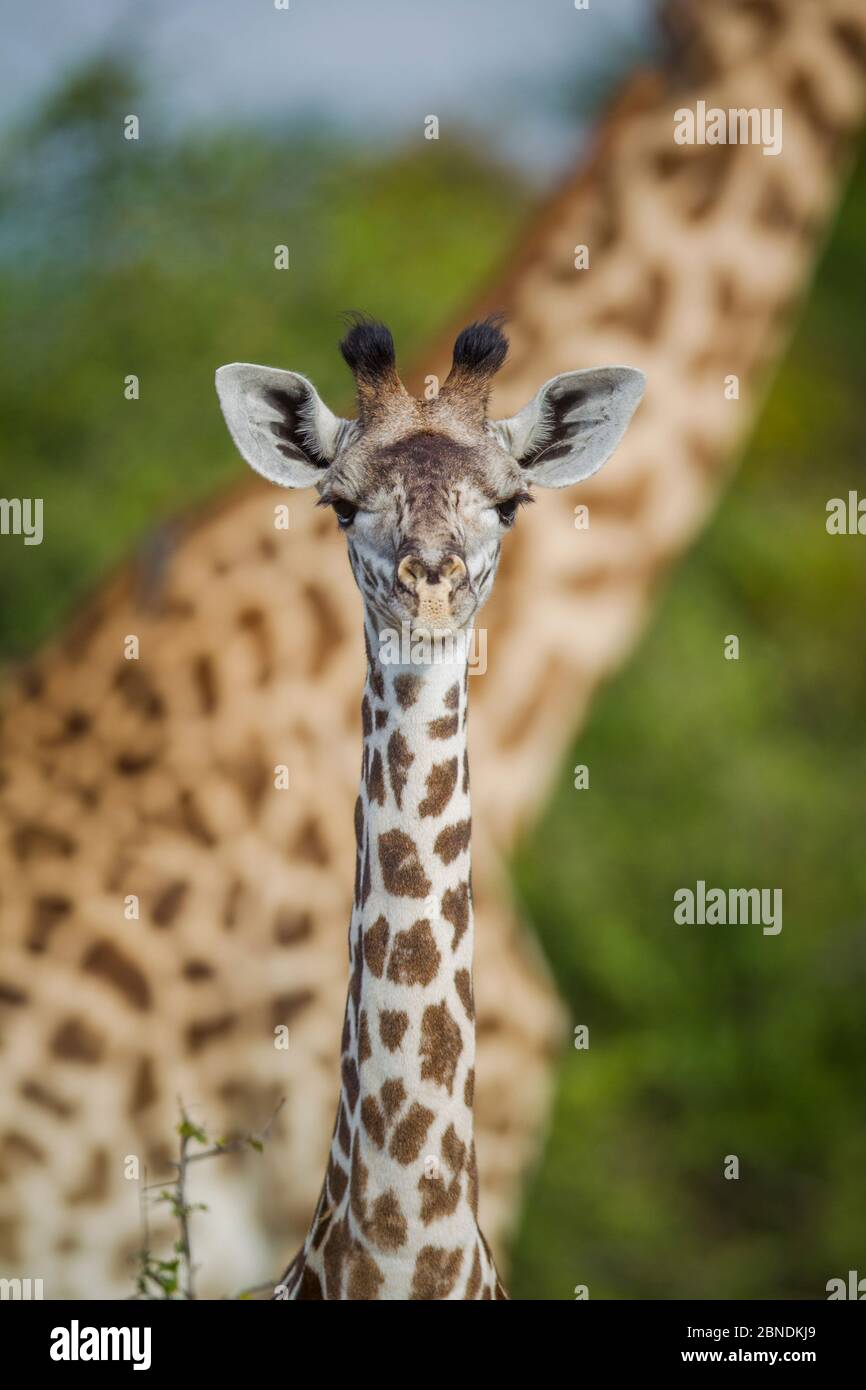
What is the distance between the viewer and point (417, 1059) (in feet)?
9.44

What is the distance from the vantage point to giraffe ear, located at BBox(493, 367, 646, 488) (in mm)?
3094

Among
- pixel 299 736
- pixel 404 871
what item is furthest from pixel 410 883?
pixel 299 736

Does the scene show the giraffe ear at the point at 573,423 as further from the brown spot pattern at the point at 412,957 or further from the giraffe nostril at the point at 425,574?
the brown spot pattern at the point at 412,957

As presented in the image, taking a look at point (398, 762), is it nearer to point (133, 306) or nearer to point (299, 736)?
point (299, 736)

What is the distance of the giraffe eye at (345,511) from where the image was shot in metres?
2.91

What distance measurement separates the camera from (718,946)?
7402 mm

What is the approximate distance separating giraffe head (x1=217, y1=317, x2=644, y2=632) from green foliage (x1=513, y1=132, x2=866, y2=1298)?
374cm

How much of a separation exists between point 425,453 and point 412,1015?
0.83m

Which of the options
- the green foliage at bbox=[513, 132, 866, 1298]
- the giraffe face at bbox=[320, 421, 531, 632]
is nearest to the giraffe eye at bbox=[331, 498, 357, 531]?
the giraffe face at bbox=[320, 421, 531, 632]

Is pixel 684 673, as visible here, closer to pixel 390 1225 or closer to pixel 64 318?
pixel 64 318

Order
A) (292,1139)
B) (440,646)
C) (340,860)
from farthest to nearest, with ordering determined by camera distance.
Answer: (340,860), (292,1139), (440,646)

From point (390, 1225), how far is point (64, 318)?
5.29 m

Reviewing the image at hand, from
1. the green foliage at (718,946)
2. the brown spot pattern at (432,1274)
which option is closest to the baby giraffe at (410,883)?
the brown spot pattern at (432,1274)

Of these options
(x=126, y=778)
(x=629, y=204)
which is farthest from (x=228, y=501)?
(x=629, y=204)
